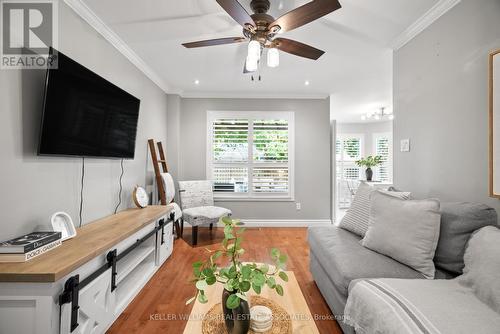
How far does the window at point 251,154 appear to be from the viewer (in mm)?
4219

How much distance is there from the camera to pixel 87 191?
2.03m

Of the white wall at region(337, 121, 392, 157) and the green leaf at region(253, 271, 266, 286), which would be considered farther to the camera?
the white wall at region(337, 121, 392, 157)

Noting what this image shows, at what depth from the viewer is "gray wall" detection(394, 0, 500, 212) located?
1582 mm

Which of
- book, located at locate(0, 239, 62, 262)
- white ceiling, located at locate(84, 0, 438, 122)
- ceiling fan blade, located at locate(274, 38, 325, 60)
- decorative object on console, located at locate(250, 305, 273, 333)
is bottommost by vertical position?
decorative object on console, located at locate(250, 305, 273, 333)

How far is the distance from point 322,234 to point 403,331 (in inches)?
46.1

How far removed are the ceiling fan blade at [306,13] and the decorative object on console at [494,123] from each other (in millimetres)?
1061

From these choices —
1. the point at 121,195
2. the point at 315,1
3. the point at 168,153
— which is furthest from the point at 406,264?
the point at 168,153

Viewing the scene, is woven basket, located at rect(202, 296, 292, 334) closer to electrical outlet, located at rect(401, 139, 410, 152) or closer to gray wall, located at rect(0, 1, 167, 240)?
gray wall, located at rect(0, 1, 167, 240)

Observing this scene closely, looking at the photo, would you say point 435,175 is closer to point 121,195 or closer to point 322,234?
point 322,234

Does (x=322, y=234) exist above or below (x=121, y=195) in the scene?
below

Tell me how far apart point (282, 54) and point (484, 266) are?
2562 millimetres

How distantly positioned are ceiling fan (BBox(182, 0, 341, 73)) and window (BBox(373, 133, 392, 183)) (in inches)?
232

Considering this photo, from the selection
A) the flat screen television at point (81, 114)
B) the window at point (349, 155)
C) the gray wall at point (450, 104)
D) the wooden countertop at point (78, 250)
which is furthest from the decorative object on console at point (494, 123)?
the window at point (349, 155)

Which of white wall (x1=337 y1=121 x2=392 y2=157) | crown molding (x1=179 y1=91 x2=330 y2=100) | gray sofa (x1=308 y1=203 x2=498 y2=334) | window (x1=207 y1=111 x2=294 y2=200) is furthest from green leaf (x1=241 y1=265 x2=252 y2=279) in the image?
white wall (x1=337 y1=121 x2=392 y2=157)
